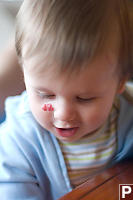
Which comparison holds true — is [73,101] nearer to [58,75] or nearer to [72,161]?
[58,75]

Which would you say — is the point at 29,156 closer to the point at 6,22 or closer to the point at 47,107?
the point at 47,107

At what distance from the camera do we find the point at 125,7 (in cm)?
55

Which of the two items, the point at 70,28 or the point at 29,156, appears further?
the point at 29,156

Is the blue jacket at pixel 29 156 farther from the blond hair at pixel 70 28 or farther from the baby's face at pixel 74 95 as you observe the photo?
the blond hair at pixel 70 28

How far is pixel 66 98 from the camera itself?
0.55 meters

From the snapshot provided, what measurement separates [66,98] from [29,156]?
22cm

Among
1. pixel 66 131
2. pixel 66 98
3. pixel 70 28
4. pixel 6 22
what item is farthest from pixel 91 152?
pixel 6 22

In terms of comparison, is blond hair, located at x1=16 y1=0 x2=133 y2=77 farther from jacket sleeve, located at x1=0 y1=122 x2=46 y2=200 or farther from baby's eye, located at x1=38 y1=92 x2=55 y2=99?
jacket sleeve, located at x1=0 y1=122 x2=46 y2=200

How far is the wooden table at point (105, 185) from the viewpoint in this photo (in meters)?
0.55

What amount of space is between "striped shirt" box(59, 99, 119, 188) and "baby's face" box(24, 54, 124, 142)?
99 millimetres

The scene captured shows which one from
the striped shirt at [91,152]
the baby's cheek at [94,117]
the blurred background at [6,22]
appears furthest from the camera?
Answer: the blurred background at [6,22]

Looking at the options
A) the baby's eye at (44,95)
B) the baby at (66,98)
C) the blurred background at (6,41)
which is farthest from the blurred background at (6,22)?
the baby's eye at (44,95)

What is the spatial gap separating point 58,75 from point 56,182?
32 cm

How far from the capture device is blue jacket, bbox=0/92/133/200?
0.67 metres
